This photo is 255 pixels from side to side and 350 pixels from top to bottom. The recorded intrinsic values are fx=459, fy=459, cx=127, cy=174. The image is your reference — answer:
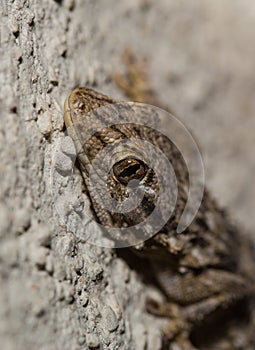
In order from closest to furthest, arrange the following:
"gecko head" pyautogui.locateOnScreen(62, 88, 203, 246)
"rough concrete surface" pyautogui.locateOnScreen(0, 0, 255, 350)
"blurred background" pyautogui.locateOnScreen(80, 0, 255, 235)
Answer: "rough concrete surface" pyautogui.locateOnScreen(0, 0, 255, 350) → "gecko head" pyautogui.locateOnScreen(62, 88, 203, 246) → "blurred background" pyautogui.locateOnScreen(80, 0, 255, 235)

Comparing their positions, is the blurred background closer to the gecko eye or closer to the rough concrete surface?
the rough concrete surface

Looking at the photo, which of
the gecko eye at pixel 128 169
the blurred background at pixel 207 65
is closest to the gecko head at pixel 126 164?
the gecko eye at pixel 128 169

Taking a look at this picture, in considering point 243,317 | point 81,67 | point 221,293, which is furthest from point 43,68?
point 243,317

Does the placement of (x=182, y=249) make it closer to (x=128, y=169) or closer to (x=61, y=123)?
(x=128, y=169)

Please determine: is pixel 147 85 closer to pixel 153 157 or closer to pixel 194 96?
pixel 194 96

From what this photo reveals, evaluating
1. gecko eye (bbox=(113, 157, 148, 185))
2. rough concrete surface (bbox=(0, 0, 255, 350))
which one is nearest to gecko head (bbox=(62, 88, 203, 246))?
gecko eye (bbox=(113, 157, 148, 185))

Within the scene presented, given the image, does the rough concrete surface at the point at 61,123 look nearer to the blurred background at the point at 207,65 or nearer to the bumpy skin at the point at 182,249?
the blurred background at the point at 207,65

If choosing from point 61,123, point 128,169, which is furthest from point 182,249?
point 61,123
